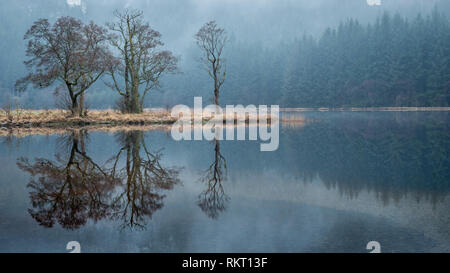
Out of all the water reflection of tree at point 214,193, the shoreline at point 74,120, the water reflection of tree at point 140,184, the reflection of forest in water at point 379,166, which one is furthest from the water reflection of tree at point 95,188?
the shoreline at point 74,120

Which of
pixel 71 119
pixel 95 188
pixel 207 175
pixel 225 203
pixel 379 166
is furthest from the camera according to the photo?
pixel 71 119

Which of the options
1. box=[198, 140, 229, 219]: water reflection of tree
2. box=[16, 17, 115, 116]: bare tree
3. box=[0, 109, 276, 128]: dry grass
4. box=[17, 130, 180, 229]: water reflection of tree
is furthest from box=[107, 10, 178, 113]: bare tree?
box=[198, 140, 229, 219]: water reflection of tree

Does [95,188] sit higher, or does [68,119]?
[68,119]

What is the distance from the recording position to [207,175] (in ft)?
37.3

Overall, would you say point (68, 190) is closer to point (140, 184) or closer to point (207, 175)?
point (140, 184)

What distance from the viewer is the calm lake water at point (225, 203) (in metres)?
5.79

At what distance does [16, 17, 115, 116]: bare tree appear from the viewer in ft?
108

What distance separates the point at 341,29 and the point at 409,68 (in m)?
29.9

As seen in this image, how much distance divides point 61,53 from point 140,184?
93.7ft

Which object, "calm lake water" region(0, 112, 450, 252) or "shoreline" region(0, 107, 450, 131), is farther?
"shoreline" region(0, 107, 450, 131)

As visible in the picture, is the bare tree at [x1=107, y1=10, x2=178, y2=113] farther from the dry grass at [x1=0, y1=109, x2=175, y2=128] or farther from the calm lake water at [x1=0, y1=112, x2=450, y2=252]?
the calm lake water at [x1=0, y1=112, x2=450, y2=252]

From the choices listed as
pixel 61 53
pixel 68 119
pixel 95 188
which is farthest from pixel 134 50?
pixel 95 188
